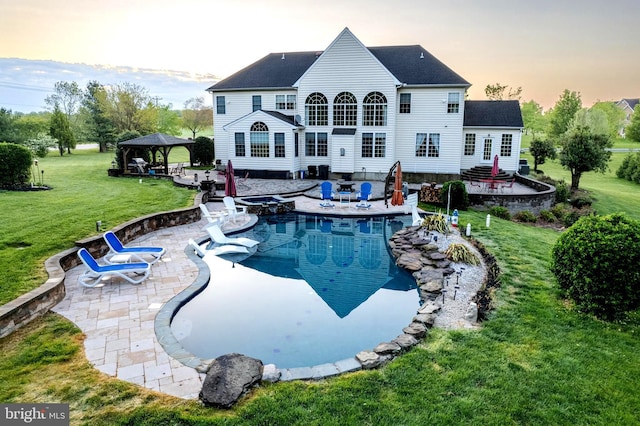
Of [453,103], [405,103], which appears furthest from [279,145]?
[453,103]

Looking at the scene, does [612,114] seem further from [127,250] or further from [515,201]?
[127,250]

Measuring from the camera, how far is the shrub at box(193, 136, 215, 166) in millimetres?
29828

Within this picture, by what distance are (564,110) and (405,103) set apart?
124 ft

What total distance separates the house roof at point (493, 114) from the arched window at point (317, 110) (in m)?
9.12

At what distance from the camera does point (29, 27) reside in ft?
67.1

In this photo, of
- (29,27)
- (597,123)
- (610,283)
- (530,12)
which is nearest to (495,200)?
(530,12)

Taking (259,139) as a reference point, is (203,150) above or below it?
below

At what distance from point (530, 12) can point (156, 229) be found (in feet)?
69.2

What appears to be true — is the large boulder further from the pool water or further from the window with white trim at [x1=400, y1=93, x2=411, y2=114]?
the window with white trim at [x1=400, y1=93, x2=411, y2=114]

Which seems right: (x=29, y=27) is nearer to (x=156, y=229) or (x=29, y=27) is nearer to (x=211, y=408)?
(x=156, y=229)

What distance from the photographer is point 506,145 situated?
25.0m

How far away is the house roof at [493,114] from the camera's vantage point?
2472 centimetres

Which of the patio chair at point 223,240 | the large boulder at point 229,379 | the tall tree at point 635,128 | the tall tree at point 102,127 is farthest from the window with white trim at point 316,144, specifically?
the tall tree at point 635,128

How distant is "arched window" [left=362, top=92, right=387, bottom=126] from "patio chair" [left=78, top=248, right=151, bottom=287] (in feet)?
60.1
